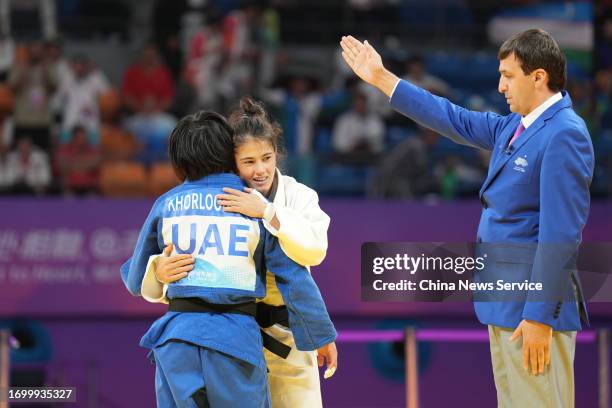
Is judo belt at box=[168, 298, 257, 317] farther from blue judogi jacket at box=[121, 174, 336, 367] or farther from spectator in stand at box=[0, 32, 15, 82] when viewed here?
spectator in stand at box=[0, 32, 15, 82]

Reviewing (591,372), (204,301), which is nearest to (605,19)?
(591,372)

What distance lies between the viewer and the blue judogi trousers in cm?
297

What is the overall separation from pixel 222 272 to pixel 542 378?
1055 millimetres

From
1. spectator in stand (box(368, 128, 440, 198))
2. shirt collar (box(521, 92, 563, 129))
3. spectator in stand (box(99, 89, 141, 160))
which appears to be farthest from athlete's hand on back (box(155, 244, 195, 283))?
spectator in stand (box(99, 89, 141, 160))

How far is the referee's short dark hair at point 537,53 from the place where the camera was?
10.3 ft

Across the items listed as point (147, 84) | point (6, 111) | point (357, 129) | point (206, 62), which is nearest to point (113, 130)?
point (147, 84)

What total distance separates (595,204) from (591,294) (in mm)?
5009

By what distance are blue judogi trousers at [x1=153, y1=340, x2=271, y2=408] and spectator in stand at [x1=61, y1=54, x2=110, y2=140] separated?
639cm

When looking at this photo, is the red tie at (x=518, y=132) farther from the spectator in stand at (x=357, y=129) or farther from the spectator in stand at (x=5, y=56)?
the spectator in stand at (x=5, y=56)

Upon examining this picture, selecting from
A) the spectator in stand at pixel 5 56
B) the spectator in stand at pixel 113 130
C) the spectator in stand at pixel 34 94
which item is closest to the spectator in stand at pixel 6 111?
the spectator in stand at pixel 34 94

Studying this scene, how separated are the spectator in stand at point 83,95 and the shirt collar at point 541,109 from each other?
6503 millimetres

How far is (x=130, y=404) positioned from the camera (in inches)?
300

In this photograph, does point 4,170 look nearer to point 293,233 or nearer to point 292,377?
point 292,377

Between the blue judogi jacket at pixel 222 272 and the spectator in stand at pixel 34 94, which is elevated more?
the spectator in stand at pixel 34 94
